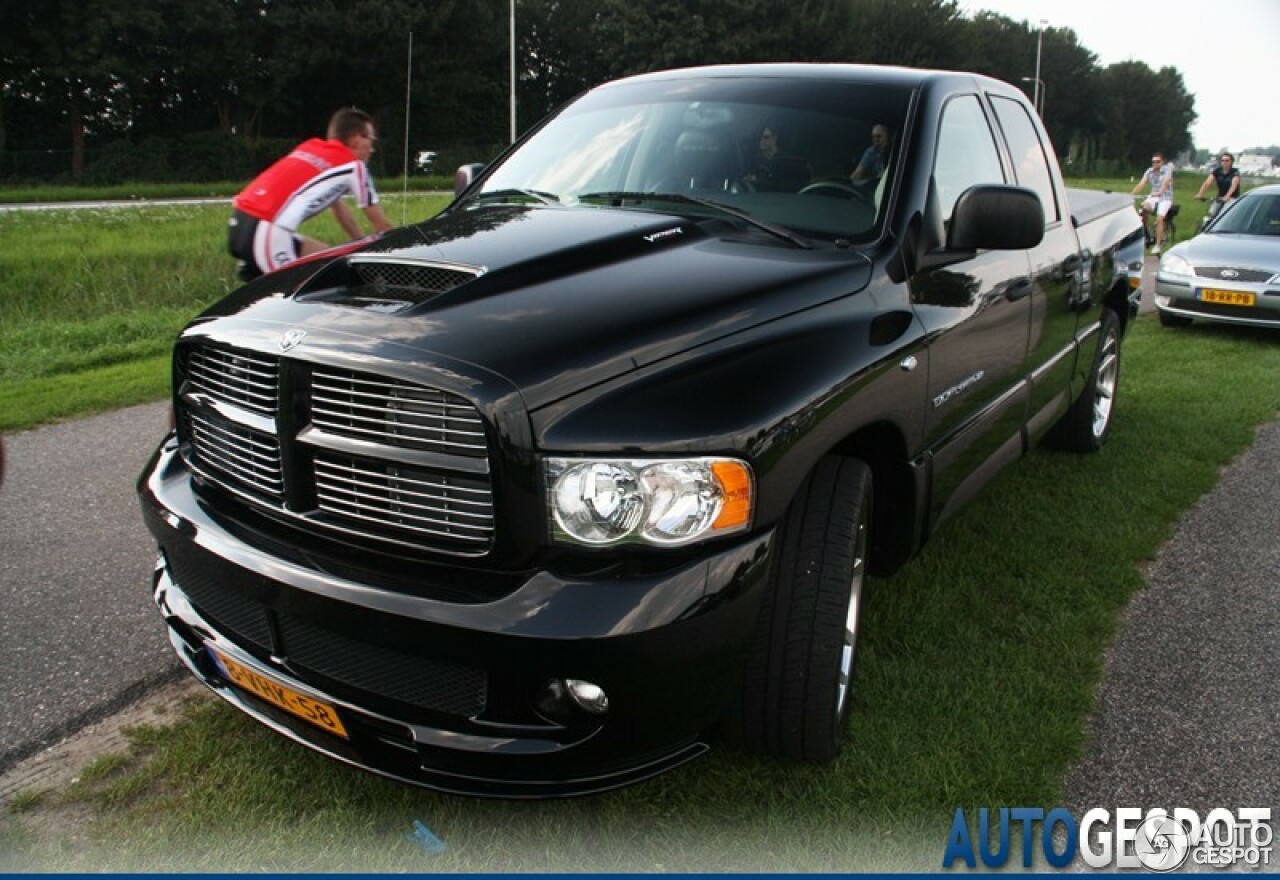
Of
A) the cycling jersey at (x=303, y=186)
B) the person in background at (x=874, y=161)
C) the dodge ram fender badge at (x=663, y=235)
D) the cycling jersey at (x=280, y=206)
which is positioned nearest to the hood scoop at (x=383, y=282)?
the dodge ram fender badge at (x=663, y=235)

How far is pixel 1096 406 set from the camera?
18.5 ft

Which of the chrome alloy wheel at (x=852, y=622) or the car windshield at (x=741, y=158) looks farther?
the car windshield at (x=741, y=158)

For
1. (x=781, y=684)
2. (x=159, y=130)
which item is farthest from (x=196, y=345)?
(x=159, y=130)

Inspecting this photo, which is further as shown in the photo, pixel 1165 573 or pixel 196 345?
pixel 1165 573

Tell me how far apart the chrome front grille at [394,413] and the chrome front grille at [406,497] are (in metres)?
0.06

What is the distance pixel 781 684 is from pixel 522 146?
8.05ft

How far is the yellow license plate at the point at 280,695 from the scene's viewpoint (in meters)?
2.27

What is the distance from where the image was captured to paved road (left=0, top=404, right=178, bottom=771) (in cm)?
307

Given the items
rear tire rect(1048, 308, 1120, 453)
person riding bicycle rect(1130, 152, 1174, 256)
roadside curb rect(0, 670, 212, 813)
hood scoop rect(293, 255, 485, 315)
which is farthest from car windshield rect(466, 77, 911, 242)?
person riding bicycle rect(1130, 152, 1174, 256)

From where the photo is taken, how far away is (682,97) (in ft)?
12.1

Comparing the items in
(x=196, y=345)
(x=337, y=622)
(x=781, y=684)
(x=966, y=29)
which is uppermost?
(x=966, y=29)

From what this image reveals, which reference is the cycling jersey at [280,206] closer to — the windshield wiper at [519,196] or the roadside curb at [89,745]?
the windshield wiper at [519,196]

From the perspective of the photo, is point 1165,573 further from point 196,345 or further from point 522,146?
point 196,345

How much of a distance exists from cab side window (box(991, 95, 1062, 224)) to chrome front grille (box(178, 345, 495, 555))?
298cm
